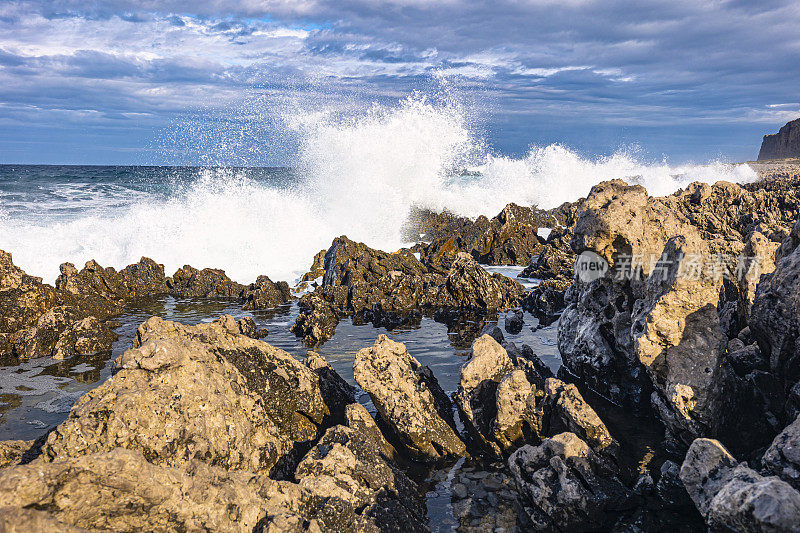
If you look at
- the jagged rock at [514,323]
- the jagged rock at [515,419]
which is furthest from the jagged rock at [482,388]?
the jagged rock at [514,323]

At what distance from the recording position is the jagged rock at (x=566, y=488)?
165 inches

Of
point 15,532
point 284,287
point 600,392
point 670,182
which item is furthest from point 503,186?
point 15,532

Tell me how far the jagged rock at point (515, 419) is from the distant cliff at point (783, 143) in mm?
118368

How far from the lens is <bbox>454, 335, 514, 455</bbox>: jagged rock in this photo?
5.69 metres

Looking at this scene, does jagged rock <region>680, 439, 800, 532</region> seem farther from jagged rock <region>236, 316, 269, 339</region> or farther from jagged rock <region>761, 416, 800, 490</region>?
jagged rock <region>236, 316, 269, 339</region>

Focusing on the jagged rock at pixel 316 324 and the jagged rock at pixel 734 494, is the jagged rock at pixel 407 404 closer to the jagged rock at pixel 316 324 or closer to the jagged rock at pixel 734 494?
the jagged rock at pixel 734 494

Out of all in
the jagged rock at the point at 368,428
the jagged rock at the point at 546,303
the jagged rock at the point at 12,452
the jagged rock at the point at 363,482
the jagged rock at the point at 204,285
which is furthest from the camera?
the jagged rock at the point at 204,285

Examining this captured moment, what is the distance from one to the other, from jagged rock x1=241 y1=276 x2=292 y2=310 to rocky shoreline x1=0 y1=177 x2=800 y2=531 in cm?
525

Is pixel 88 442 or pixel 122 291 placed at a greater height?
pixel 88 442

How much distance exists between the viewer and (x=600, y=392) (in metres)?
6.75

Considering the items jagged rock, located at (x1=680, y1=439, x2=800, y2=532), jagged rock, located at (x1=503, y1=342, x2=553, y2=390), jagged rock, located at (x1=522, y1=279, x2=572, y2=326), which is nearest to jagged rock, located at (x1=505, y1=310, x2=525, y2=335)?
jagged rock, located at (x1=522, y1=279, x2=572, y2=326)

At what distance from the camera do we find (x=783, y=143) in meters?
104

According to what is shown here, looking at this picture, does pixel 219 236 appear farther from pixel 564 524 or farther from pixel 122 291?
pixel 564 524

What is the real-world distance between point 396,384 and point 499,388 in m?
1.11
